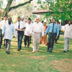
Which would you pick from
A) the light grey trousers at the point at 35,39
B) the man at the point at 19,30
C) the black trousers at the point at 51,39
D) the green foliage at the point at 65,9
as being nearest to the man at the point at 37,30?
the light grey trousers at the point at 35,39

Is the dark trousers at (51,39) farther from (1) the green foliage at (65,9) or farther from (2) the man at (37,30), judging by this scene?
(1) the green foliage at (65,9)

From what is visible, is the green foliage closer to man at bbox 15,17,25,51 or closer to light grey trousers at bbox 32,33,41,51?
light grey trousers at bbox 32,33,41,51

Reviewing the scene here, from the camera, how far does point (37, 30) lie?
10.3 meters

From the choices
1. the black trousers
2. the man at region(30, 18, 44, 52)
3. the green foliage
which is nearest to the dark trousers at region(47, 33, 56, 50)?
the black trousers

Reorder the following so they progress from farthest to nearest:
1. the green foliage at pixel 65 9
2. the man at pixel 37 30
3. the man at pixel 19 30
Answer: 1. the green foliage at pixel 65 9
2. the man at pixel 19 30
3. the man at pixel 37 30

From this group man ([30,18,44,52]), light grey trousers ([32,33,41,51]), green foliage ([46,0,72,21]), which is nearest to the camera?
man ([30,18,44,52])

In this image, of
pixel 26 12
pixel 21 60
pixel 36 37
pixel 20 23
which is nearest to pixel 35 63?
pixel 21 60

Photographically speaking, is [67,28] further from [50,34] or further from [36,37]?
[36,37]

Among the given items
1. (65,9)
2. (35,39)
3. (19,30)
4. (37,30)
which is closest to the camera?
(37,30)

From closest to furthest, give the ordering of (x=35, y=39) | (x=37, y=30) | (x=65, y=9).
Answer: (x=37, y=30) < (x=35, y=39) < (x=65, y=9)

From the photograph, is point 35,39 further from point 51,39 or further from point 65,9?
point 65,9

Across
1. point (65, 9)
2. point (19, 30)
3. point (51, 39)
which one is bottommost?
point (51, 39)

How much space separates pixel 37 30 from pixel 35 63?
9.13 ft

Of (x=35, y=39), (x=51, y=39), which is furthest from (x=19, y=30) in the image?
(x=51, y=39)
